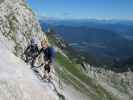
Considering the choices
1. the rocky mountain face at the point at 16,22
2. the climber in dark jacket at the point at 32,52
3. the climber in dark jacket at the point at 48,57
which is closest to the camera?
the climber in dark jacket at the point at 48,57

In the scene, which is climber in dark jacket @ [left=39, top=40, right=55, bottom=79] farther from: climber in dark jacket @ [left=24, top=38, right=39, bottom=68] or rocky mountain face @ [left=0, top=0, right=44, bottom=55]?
rocky mountain face @ [left=0, top=0, right=44, bottom=55]

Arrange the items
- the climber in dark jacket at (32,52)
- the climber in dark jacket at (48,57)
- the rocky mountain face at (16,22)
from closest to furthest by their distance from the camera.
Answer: the climber in dark jacket at (48,57) < the climber in dark jacket at (32,52) < the rocky mountain face at (16,22)

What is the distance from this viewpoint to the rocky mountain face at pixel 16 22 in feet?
301

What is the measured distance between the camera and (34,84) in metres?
25.5

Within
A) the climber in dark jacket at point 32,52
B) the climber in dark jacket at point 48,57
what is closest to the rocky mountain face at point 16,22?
the climber in dark jacket at point 32,52

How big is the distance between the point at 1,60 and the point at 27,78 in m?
2.36

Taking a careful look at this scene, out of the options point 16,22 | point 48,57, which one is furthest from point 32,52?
point 16,22

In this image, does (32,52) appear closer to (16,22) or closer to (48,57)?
(48,57)

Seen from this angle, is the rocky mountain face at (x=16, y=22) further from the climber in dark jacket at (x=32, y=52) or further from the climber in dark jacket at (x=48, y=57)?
the climber in dark jacket at (x=48, y=57)

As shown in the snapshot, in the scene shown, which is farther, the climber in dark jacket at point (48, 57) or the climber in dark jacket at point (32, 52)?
the climber in dark jacket at point (32, 52)

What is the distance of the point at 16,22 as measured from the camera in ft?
333

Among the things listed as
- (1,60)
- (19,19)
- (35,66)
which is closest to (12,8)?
(19,19)

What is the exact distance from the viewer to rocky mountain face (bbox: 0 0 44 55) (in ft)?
301

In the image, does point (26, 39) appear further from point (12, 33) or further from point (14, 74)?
point (14, 74)
